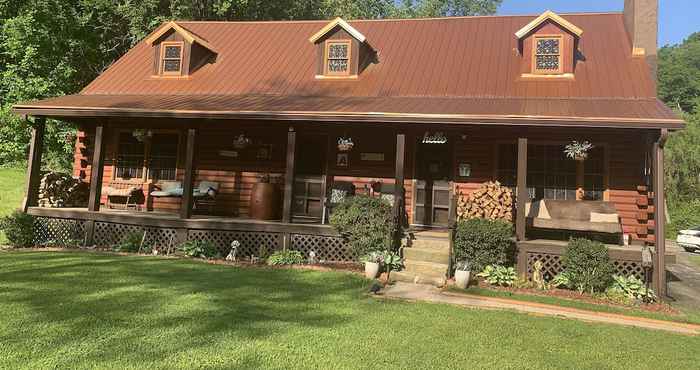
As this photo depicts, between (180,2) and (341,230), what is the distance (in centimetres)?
1578

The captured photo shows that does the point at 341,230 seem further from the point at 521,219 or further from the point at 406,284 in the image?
the point at 521,219

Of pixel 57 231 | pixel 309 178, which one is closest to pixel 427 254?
pixel 309 178

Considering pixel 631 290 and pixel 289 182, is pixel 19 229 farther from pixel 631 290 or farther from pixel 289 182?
pixel 631 290

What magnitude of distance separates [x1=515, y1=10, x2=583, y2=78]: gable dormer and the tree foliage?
14291 millimetres

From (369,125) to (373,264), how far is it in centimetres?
381

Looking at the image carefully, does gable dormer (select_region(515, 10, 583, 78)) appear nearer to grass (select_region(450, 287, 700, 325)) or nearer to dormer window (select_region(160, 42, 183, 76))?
grass (select_region(450, 287, 700, 325))

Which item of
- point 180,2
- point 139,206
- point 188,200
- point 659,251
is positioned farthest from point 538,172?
point 180,2

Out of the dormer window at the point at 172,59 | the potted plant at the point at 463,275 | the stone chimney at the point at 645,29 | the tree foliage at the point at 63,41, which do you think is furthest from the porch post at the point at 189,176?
the stone chimney at the point at 645,29

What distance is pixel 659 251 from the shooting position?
7699mm

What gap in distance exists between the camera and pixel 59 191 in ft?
39.3

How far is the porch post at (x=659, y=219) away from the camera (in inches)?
Result: 301

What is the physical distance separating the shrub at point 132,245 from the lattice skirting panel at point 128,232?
4.9 inches

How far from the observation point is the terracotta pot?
10.8m

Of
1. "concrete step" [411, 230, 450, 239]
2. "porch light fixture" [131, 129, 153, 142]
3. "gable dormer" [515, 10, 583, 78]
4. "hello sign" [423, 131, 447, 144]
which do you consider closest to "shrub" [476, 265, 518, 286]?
"concrete step" [411, 230, 450, 239]
